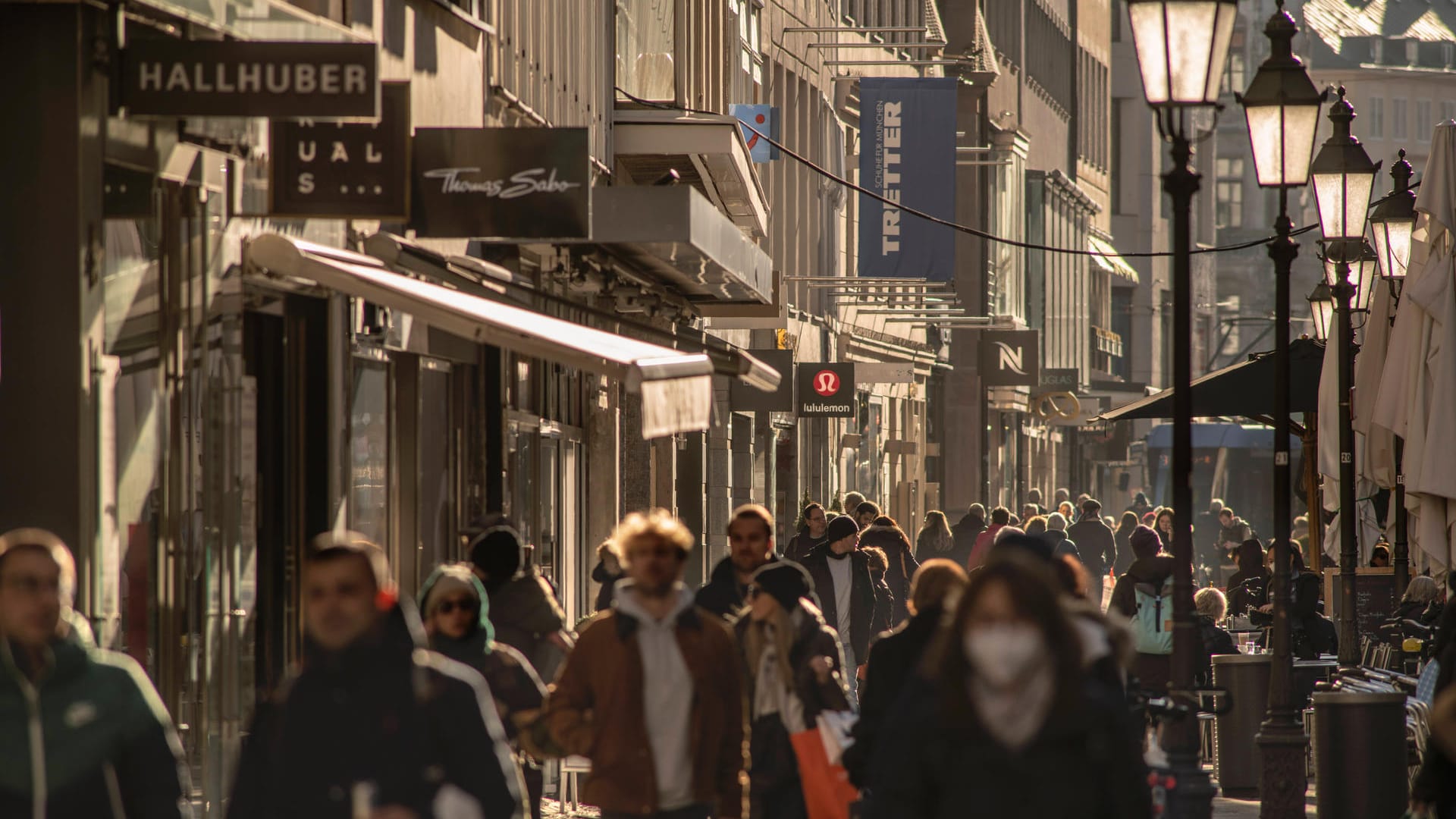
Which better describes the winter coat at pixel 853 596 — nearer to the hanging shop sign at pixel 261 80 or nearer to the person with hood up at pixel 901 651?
the hanging shop sign at pixel 261 80

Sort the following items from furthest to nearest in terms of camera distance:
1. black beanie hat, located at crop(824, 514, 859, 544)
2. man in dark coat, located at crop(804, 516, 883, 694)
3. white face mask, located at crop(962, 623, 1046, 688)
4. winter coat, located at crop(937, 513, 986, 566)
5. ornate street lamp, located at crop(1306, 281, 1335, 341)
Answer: winter coat, located at crop(937, 513, 986, 566)
ornate street lamp, located at crop(1306, 281, 1335, 341)
man in dark coat, located at crop(804, 516, 883, 694)
black beanie hat, located at crop(824, 514, 859, 544)
white face mask, located at crop(962, 623, 1046, 688)

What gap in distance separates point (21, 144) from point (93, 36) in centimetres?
53

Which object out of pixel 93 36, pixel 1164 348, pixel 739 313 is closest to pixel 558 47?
pixel 739 313

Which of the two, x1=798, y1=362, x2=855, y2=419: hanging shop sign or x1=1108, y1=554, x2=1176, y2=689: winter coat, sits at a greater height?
x1=798, y1=362, x2=855, y2=419: hanging shop sign

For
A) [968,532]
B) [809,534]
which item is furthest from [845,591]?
[968,532]

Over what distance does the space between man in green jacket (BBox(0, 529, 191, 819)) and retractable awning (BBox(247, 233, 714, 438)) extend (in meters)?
4.77

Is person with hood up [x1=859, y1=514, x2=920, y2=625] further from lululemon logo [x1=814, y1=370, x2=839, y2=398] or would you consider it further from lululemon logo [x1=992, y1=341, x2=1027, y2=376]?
lululemon logo [x1=992, y1=341, x2=1027, y2=376]

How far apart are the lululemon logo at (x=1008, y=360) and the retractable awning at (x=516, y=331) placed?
129 feet

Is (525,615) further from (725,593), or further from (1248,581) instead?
(1248,581)

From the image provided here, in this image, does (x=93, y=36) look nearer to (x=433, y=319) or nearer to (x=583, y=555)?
(x=433, y=319)

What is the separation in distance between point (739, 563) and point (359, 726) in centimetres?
527

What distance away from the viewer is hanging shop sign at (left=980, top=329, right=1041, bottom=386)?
51219 millimetres

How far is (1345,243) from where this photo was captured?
56.4 ft

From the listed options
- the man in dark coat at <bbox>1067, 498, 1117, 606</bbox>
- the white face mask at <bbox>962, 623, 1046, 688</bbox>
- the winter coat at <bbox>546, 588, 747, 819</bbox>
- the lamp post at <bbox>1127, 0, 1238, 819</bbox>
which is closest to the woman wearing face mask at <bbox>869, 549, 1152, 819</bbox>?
the white face mask at <bbox>962, 623, 1046, 688</bbox>
